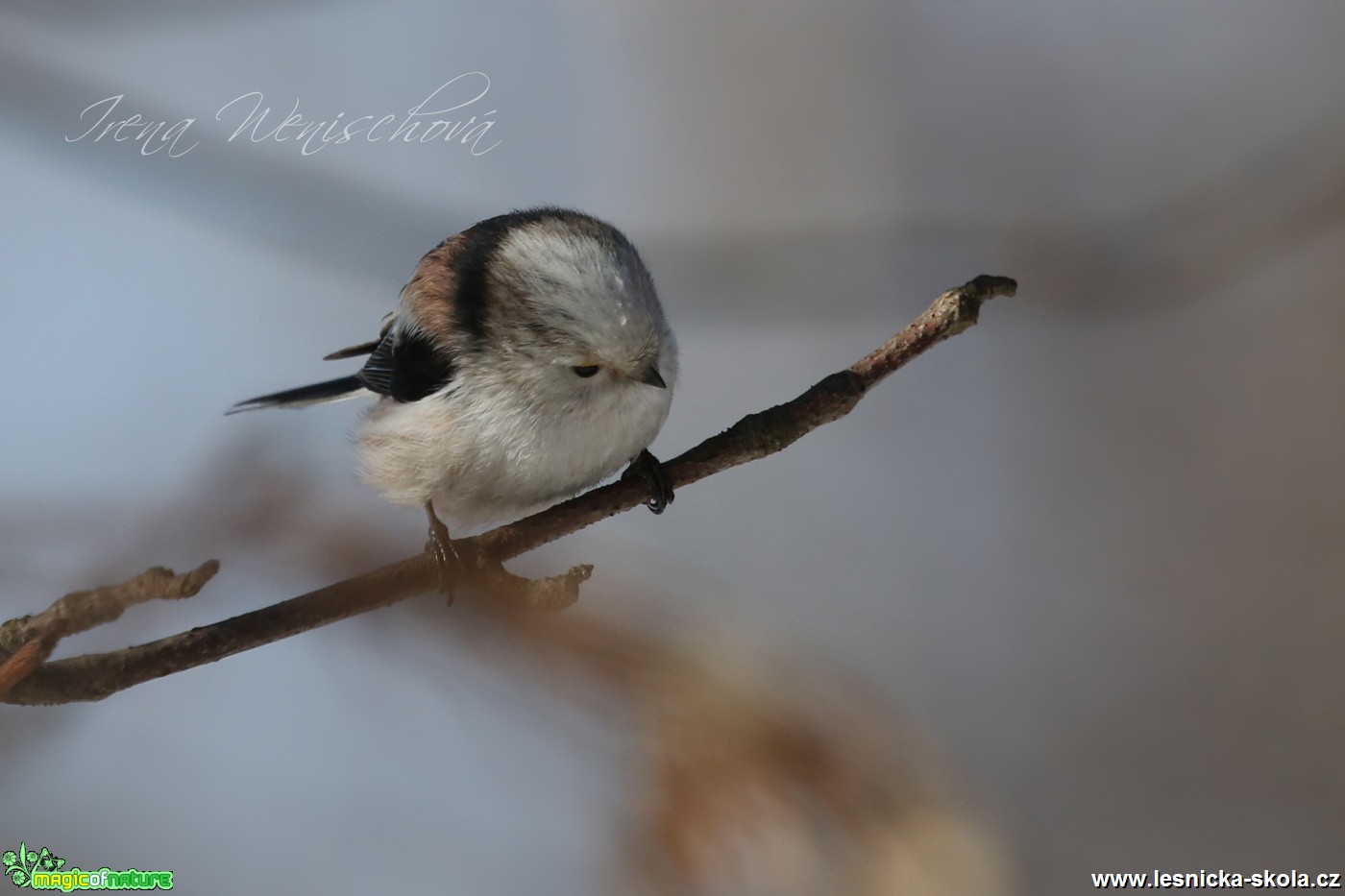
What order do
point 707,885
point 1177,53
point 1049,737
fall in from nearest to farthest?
point 707,885 < point 1049,737 < point 1177,53

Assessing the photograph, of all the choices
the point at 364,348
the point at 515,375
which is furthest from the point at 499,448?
the point at 364,348

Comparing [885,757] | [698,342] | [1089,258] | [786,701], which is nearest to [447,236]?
[698,342]

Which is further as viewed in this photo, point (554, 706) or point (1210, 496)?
point (1210, 496)

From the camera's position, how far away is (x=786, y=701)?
1.01 metres

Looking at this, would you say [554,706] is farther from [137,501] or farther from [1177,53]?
[1177,53]

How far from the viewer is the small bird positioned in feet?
2.30

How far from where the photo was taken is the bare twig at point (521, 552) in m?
0.61

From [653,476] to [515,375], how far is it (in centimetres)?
15

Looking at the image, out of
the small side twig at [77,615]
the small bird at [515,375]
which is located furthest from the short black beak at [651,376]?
the small side twig at [77,615]

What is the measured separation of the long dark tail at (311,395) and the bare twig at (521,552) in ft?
0.85

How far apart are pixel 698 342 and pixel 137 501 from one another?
23.5 inches

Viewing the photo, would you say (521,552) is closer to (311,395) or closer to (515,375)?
(515,375)

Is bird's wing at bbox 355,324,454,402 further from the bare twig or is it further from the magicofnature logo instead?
the magicofnature logo

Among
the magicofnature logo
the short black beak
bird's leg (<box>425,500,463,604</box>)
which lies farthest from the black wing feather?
the magicofnature logo
